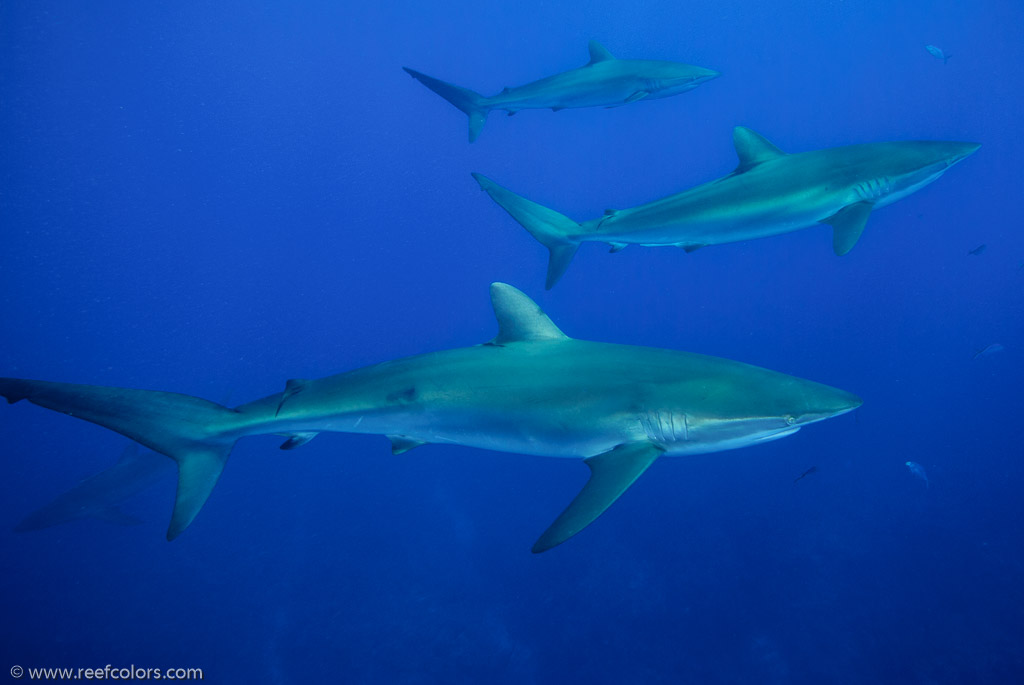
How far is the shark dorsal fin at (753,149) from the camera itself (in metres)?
4.89

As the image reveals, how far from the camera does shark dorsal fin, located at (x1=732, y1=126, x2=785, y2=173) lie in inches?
193

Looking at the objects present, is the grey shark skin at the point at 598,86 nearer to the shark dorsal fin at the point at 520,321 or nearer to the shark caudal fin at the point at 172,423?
the shark dorsal fin at the point at 520,321

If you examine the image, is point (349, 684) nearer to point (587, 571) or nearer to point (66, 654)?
point (587, 571)

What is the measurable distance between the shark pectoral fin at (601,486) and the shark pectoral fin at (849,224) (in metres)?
3.23

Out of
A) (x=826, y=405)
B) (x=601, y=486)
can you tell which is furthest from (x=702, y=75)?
(x=601, y=486)

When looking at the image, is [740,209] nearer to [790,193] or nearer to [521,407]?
[790,193]

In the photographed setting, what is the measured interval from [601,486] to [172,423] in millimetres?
2615

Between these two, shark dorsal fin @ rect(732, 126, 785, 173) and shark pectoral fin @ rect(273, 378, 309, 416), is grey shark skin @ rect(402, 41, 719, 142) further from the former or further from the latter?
shark pectoral fin @ rect(273, 378, 309, 416)

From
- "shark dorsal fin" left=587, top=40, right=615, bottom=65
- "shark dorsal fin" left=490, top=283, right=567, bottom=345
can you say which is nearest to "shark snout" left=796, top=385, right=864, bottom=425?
"shark dorsal fin" left=490, top=283, right=567, bottom=345

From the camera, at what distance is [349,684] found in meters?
8.02

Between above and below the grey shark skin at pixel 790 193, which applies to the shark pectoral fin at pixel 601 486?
below

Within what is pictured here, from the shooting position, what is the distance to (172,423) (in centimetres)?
310

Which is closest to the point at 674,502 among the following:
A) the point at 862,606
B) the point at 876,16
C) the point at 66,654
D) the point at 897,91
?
the point at 862,606

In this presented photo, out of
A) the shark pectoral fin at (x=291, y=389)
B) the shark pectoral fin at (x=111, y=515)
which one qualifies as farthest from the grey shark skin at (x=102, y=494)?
the shark pectoral fin at (x=291, y=389)
